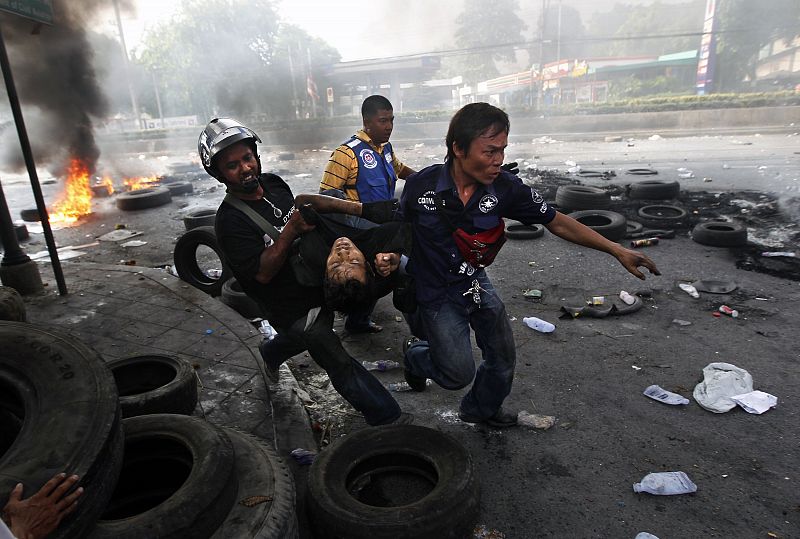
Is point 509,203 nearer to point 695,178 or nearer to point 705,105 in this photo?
point 695,178

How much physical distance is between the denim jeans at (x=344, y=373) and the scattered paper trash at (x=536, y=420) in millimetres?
884

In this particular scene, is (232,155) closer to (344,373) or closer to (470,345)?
(344,373)

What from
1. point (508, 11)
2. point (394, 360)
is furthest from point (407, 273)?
point (508, 11)

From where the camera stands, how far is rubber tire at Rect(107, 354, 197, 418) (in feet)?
9.37

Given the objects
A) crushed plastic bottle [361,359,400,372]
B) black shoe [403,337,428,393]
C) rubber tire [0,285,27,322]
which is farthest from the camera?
crushed plastic bottle [361,359,400,372]

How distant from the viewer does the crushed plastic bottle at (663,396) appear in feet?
11.2

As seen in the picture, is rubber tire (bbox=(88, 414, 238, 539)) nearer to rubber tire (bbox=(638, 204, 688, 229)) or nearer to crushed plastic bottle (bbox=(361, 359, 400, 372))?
crushed plastic bottle (bbox=(361, 359, 400, 372))

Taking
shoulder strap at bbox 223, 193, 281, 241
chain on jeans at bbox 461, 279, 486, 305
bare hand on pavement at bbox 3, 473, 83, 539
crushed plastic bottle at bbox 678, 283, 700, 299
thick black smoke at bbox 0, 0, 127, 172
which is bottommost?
crushed plastic bottle at bbox 678, 283, 700, 299

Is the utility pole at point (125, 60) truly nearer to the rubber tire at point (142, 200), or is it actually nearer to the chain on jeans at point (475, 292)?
the rubber tire at point (142, 200)

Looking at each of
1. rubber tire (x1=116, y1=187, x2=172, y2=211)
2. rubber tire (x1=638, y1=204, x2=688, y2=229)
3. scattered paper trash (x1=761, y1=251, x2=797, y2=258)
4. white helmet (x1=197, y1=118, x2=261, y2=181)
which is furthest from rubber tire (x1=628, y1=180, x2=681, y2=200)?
rubber tire (x1=116, y1=187, x2=172, y2=211)

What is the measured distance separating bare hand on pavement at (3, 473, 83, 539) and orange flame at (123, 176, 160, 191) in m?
15.9

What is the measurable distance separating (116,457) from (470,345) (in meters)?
1.99

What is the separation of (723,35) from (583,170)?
101 feet

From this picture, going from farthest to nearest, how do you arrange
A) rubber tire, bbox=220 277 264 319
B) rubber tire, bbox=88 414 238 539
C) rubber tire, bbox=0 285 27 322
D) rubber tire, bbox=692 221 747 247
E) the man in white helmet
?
rubber tire, bbox=692 221 747 247
rubber tire, bbox=220 277 264 319
rubber tire, bbox=0 285 27 322
the man in white helmet
rubber tire, bbox=88 414 238 539
